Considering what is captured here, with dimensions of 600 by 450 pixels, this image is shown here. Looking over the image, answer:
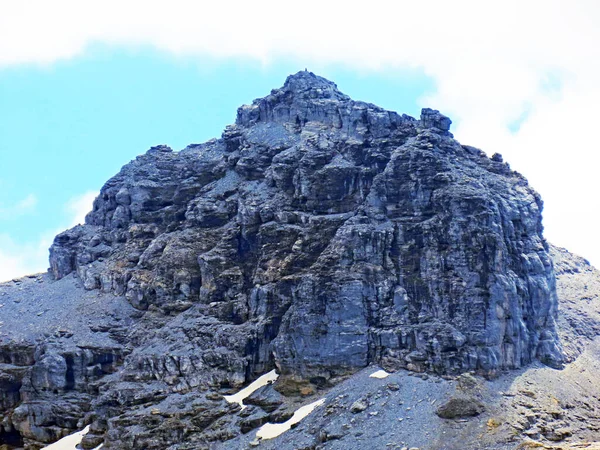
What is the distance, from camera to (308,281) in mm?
74438

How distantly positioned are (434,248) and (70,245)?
5230 cm

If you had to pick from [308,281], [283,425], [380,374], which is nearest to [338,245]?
[308,281]

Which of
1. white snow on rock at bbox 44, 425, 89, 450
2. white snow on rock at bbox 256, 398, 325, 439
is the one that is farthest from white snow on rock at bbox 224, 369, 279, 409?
white snow on rock at bbox 44, 425, 89, 450

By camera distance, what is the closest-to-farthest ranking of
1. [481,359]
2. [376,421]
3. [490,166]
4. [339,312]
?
[376,421] → [481,359] → [339,312] → [490,166]

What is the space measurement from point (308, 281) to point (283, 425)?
16.2 metres

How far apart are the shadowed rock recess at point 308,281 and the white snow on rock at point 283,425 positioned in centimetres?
352

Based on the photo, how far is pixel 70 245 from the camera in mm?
97625

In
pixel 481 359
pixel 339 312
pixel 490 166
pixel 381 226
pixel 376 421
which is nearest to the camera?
pixel 376 421

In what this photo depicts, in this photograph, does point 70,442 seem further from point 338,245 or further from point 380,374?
point 338,245

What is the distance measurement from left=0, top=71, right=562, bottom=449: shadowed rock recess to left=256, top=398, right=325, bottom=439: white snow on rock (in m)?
3.52

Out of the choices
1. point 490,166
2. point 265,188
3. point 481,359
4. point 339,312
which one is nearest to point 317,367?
point 339,312

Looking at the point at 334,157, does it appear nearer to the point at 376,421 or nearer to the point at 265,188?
the point at 265,188

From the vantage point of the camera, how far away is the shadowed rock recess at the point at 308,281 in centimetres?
7000

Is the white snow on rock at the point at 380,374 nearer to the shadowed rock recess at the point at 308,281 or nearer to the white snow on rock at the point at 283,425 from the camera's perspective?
the shadowed rock recess at the point at 308,281
